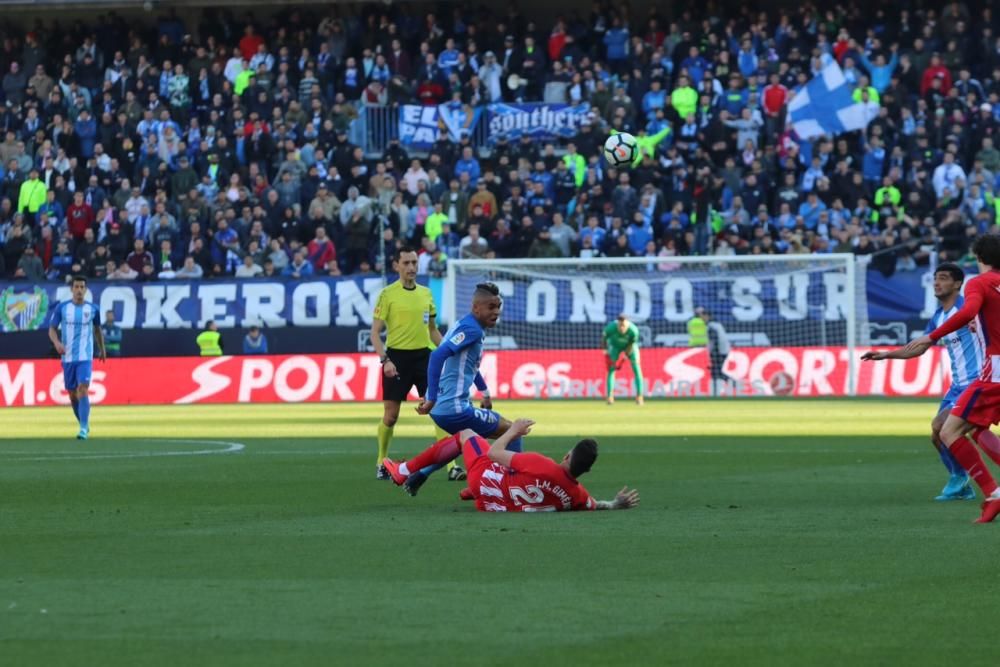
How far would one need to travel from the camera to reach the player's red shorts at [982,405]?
1173 cm

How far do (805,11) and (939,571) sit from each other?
115 ft

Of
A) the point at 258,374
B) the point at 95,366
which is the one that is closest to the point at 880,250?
the point at 258,374

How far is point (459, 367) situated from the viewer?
45.3ft

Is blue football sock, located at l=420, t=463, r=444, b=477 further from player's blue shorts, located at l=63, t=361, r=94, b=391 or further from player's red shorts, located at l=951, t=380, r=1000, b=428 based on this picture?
player's blue shorts, located at l=63, t=361, r=94, b=391

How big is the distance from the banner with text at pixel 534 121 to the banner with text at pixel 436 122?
56 cm

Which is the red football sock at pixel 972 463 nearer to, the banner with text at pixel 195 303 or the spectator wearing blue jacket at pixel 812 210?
the spectator wearing blue jacket at pixel 812 210

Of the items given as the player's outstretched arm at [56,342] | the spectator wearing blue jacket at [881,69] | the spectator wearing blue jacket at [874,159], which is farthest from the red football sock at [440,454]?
the spectator wearing blue jacket at [881,69]

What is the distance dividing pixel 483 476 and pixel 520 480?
30 cm

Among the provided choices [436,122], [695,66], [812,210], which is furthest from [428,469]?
[436,122]

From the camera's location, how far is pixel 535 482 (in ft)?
40.4

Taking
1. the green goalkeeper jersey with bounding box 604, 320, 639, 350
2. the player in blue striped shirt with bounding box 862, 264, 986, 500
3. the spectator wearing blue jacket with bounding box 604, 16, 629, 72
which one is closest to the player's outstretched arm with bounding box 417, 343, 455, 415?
the player in blue striped shirt with bounding box 862, 264, 986, 500

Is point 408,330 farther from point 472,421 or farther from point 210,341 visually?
point 210,341

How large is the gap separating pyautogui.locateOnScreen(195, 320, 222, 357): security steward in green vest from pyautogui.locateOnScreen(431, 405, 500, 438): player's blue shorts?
2450 centimetres

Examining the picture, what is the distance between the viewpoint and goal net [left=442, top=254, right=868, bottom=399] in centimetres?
3653
